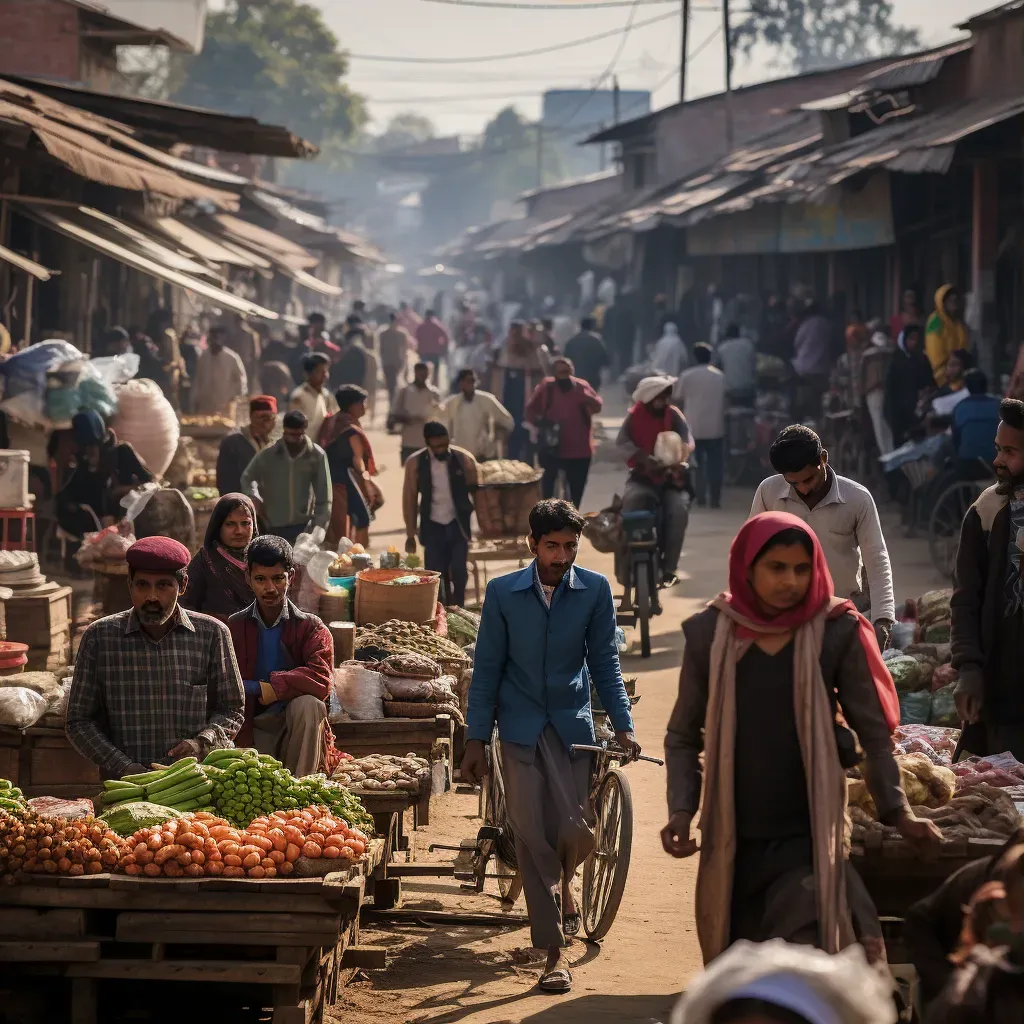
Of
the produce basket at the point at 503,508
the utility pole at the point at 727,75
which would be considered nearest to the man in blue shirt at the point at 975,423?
the produce basket at the point at 503,508

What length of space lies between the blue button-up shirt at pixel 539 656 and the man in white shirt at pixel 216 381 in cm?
1589

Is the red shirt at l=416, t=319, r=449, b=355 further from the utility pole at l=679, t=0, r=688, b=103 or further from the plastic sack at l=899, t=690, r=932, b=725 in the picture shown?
the plastic sack at l=899, t=690, r=932, b=725

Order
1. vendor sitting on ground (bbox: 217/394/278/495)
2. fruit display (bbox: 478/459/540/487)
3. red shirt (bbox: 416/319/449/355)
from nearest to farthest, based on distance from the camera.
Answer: vendor sitting on ground (bbox: 217/394/278/495) → fruit display (bbox: 478/459/540/487) → red shirt (bbox: 416/319/449/355)

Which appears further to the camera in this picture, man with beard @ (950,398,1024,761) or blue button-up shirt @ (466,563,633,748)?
man with beard @ (950,398,1024,761)

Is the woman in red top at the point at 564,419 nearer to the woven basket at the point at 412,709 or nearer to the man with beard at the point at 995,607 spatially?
the woven basket at the point at 412,709

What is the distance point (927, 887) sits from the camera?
5391mm

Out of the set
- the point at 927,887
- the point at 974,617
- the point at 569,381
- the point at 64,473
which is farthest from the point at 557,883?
the point at 569,381

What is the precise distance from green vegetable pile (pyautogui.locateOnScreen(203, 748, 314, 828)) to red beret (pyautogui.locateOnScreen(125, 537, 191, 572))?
0.66 m

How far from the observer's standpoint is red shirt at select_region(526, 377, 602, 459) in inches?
608

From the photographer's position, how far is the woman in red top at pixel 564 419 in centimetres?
1546

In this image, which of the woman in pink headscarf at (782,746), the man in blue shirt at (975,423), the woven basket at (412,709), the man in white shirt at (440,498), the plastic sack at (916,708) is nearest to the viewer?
the woman in pink headscarf at (782,746)

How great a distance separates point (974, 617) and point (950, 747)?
2.15 ft

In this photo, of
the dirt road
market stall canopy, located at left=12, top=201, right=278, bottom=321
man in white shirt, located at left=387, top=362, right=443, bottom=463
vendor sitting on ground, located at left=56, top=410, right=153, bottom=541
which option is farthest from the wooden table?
market stall canopy, located at left=12, top=201, right=278, bottom=321

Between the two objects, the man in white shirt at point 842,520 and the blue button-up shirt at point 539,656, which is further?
→ the man in white shirt at point 842,520
